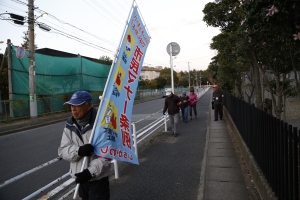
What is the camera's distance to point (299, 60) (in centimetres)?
421

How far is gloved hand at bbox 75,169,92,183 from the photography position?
2.21 metres

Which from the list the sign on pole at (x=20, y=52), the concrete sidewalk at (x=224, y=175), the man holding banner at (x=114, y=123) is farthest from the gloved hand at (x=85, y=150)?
the sign on pole at (x=20, y=52)

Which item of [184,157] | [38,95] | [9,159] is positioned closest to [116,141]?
[184,157]

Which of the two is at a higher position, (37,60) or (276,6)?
(37,60)

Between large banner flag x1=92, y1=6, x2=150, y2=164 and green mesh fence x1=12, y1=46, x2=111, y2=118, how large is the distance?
13.1m

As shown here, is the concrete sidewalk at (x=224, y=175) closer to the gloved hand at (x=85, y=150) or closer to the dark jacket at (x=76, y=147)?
the dark jacket at (x=76, y=147)

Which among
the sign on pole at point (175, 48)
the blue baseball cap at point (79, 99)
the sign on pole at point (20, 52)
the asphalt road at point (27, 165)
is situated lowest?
the asphalt road at point (27, 165)

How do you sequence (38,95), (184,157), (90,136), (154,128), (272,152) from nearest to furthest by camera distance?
1. (90,136)
2. (272,152)
3. (184,157)
4. (154,128)
5. (38,95)

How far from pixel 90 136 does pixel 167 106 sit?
20.1ft

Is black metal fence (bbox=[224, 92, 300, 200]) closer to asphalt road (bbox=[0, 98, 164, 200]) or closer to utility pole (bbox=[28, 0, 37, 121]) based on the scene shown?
asphalt road (bbox=[0, 98, 164, 200])

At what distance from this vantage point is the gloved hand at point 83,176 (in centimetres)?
221

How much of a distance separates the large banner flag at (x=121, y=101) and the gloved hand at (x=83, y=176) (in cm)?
22

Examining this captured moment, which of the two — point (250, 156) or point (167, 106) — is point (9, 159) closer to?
point (167, 106)

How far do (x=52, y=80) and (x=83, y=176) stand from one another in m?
16.7
